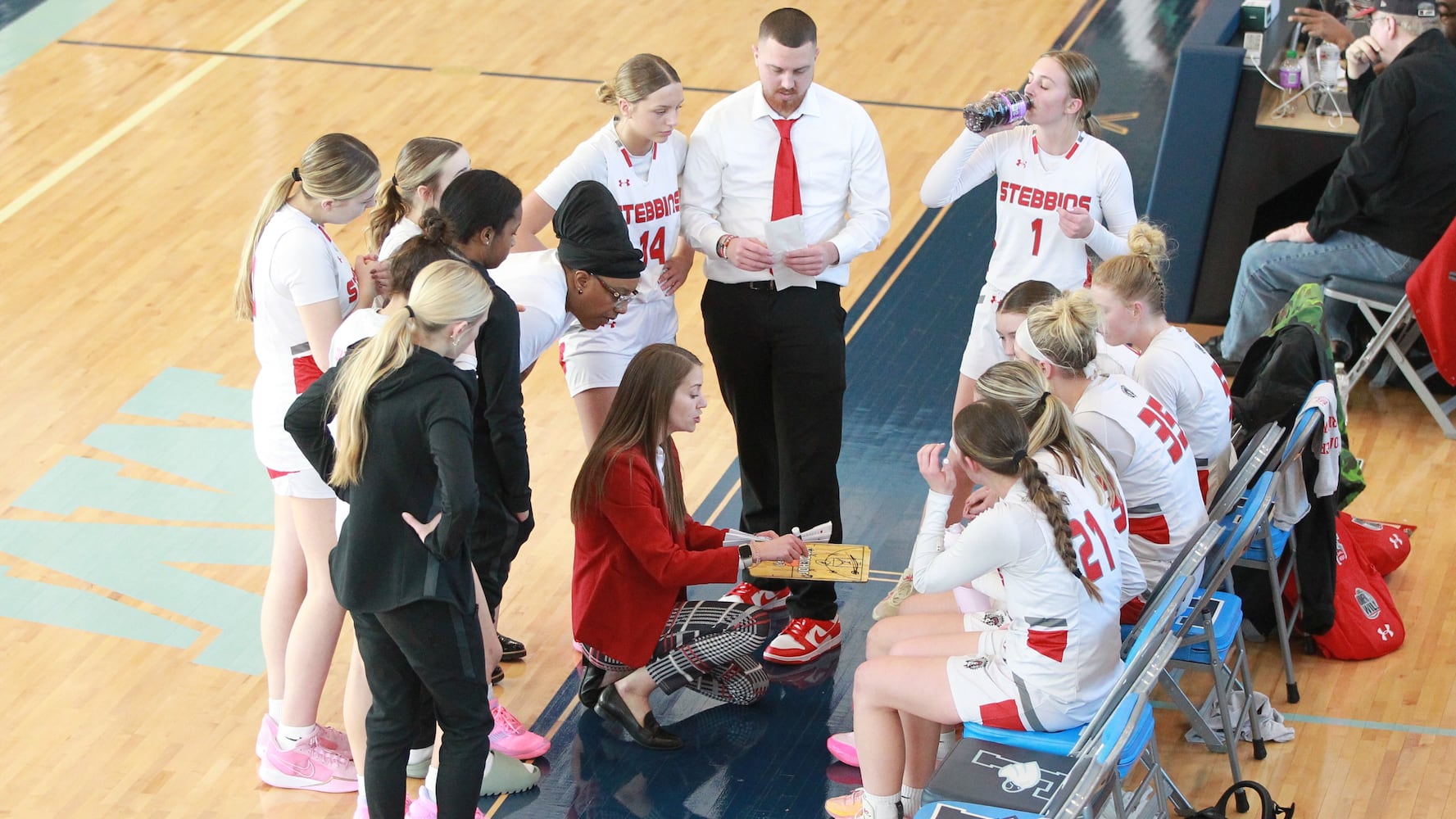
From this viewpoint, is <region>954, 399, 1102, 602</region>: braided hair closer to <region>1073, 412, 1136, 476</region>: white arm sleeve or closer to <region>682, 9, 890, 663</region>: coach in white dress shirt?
<region>1073, 412, 1136, 476</region>: white arm sleeve

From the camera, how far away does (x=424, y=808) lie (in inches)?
178

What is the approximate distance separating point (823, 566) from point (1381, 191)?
10.5 ft

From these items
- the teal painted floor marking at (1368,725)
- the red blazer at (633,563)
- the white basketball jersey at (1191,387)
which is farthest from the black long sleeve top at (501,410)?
the teal painted floor marking at (1368,725)

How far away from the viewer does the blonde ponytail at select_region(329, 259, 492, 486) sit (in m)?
3.74

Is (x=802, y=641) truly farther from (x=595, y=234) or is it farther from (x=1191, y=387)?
(x=595, y=234)

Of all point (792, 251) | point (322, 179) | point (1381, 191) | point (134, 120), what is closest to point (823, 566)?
point (792, 251)

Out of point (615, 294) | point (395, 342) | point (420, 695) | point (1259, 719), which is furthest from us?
point (1259, 719)

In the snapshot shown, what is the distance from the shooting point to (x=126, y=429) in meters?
6.71

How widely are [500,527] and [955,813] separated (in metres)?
1.50

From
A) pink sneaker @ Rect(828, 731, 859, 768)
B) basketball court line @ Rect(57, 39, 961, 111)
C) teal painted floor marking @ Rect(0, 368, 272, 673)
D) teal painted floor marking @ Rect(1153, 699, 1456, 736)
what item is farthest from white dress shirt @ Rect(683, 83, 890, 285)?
basketball court line @ Rect(57, 39, 961, 111)

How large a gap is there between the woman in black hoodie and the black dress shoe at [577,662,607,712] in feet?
2.99

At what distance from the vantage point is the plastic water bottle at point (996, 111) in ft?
17.2

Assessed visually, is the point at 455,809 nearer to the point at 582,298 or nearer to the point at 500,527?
the point at 500,527

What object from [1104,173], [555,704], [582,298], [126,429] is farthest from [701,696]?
[126,429]
